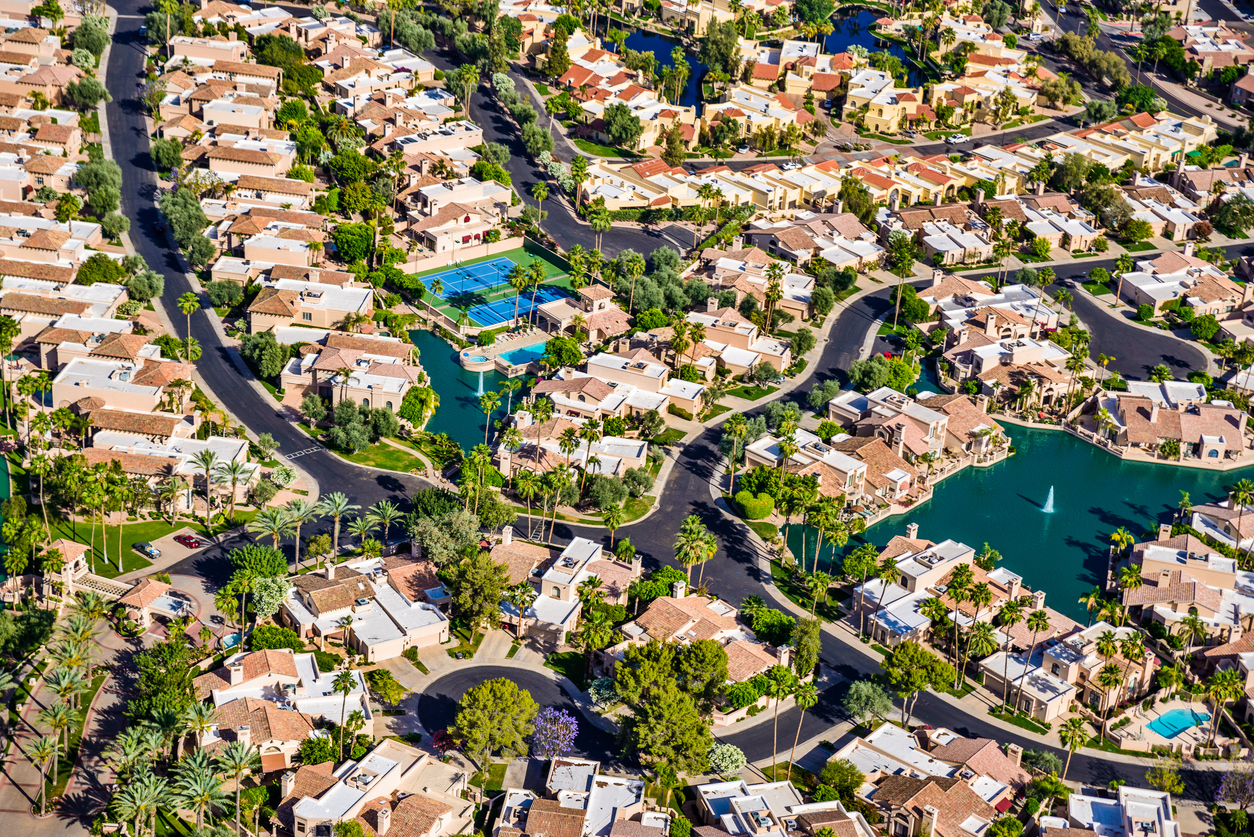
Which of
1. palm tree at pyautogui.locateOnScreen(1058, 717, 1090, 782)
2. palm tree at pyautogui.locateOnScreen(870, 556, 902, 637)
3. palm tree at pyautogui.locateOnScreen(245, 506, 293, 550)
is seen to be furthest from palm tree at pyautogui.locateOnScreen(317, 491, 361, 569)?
palm tree at pyautogui.locateOnScreen(1058, 717, 1090, 782)

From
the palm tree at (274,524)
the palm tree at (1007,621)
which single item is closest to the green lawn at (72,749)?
the palm tree at (274,524)

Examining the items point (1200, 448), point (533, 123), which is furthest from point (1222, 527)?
point (533, 123)

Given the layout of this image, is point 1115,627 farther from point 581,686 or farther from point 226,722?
point 226,722

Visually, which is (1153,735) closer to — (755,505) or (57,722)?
(755,505)

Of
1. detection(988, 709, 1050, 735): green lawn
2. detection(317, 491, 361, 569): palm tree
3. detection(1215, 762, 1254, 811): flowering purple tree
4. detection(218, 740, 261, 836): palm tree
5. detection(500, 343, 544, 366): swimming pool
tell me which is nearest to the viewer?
detection(218, 740, 261, 836): palm tree

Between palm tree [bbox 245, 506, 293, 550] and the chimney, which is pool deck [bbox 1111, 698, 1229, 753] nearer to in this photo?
the chimney

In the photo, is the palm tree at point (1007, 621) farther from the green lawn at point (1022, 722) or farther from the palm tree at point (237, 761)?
the palm tree at point (237, 761)
